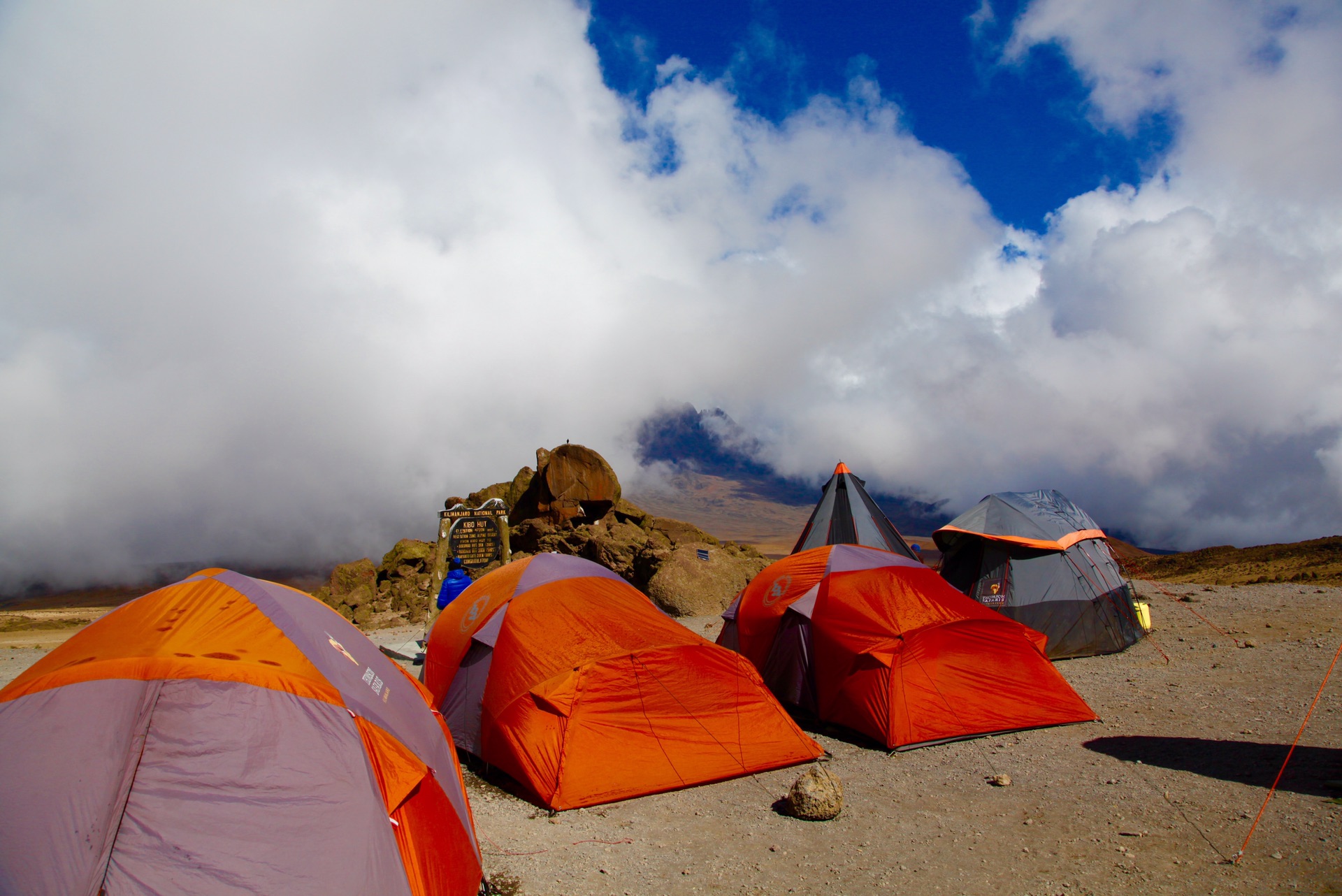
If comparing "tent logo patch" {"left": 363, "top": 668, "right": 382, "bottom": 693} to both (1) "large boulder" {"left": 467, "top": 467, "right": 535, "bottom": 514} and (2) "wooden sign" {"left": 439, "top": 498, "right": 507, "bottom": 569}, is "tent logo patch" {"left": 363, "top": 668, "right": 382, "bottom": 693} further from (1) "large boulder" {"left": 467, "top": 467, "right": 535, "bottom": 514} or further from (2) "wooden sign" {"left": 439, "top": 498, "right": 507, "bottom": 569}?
(1) "large boulder" {"left": 467, "top": 467, "right": 535, "bottom": 514}

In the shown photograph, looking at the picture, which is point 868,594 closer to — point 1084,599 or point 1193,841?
point 1193,841

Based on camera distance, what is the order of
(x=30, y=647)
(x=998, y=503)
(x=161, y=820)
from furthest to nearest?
(x=30, y=647), (x=998, y=503), (x=161, y=820)

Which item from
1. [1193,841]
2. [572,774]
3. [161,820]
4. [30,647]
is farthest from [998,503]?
[30,647]

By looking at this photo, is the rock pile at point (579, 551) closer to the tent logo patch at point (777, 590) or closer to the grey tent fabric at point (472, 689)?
the tent logo patch at point (777, 590)

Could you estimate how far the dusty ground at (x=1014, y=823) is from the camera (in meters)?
4.49

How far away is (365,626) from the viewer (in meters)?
18.9

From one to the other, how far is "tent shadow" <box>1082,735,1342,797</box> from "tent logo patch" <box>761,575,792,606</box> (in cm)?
352

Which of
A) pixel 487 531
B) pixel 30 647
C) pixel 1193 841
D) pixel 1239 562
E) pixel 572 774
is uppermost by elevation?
pixel 1239 562

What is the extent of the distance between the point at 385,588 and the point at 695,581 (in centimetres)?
1045

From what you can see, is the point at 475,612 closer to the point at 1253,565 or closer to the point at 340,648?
the point at 340,648

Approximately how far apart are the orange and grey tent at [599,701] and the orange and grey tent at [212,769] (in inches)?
64.4

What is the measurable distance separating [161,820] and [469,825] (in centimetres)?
193

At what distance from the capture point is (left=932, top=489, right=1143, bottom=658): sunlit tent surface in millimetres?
10750

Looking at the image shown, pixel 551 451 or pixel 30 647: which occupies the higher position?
pixel 551 451
